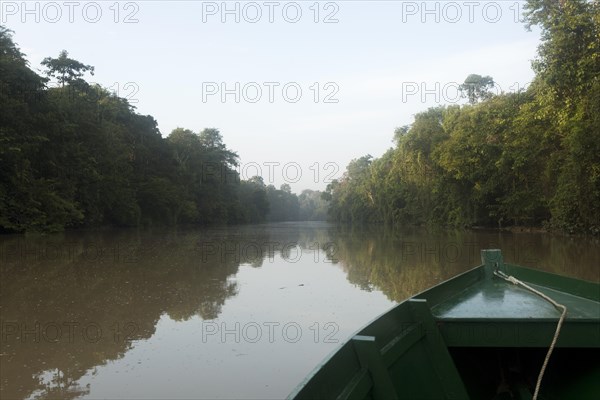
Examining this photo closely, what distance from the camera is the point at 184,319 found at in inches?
262

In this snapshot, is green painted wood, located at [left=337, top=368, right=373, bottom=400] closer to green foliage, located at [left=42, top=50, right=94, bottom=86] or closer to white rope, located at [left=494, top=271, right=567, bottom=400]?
white rope, located at [left=494, top=271, right=567, bottom=400]

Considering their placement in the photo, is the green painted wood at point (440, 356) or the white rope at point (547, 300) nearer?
the white rope at point (547, 300)

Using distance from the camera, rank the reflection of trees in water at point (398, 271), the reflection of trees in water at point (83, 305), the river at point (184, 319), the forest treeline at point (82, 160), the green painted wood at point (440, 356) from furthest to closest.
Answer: the forest treeline at point (82, 160)
the reflection of trees in water at point (398, 271)
the reflection of trees in water at point (83, 305)
the river at point (184, 319)
the green painted wood at point (440, 356)

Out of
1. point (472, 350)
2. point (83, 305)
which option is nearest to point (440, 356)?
point (472, 350)

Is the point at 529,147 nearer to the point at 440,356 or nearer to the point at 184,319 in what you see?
the point at 184,319

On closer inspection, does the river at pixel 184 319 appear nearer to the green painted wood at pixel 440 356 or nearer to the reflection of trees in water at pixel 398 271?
the reflection of trees in water at pixel 398 271

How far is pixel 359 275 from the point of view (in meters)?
11.2

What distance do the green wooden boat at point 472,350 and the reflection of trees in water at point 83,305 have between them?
2.72 m

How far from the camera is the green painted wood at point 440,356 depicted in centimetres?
289

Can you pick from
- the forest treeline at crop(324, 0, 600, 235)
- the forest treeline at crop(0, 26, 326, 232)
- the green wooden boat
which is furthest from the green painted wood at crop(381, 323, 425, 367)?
the forest treeline at crop(0, 26, 326, 232)

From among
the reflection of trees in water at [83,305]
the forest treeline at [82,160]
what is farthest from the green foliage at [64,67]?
the reflection of trees in water at [83,305]

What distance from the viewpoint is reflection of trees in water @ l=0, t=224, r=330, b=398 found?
4.59m

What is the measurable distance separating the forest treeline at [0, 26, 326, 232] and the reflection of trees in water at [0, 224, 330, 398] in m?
11.6

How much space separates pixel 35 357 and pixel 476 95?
47639 millimetres
